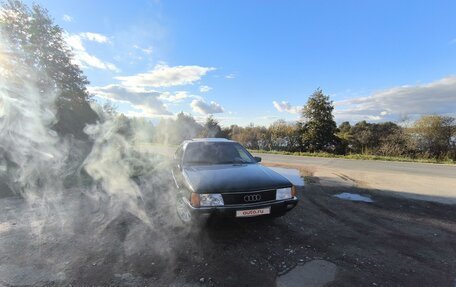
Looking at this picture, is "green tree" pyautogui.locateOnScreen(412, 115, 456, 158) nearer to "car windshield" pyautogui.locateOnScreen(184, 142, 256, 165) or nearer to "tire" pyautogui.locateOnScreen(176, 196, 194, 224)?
"car windshield" pyautogui.locateOnScreen(184, 142, 256, 165)

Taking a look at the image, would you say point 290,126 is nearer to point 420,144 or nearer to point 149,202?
point 420,144

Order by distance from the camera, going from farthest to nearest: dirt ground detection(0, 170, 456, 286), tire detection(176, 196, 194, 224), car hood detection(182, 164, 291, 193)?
tire detection(176, 196, 194, 224) → car hood detection(182, 164, 291, 193) → dirt ground detection(0, 170, 456, 286)

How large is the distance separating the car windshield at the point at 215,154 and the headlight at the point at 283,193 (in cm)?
136

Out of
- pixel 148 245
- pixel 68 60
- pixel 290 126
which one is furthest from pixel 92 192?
pixel 290 126

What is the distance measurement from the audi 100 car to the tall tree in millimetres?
25910

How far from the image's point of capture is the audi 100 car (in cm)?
398

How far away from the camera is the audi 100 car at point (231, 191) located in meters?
3.98

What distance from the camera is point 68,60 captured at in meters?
20.8

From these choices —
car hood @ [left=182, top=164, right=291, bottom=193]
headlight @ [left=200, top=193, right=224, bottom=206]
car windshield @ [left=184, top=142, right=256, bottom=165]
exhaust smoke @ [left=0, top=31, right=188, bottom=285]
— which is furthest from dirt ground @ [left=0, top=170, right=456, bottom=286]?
car windshield @ [left=184, top=142, right=256, bottom=165]

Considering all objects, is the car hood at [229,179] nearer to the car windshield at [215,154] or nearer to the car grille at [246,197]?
the car grille at [246,197]

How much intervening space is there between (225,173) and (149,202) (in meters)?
2.61

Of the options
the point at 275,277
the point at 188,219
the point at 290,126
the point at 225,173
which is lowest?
the point at 275,277

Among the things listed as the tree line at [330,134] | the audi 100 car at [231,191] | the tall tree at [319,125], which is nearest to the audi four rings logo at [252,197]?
the audi 100 car at [231,191]

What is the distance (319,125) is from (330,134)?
160cm
